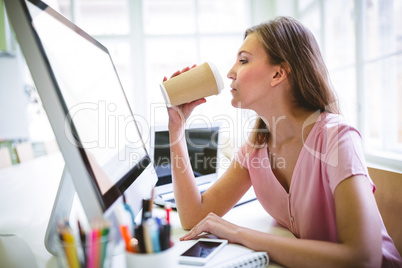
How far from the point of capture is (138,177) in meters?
0.77

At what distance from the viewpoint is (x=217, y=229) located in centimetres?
78

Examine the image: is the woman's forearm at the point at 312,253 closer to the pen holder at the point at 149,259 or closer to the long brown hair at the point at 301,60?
the pen holder at the point at 149,259

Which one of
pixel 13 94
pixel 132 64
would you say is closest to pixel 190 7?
pixel 132 64

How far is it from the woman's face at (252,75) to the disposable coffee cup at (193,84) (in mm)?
143

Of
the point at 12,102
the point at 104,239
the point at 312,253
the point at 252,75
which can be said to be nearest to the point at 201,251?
the point at 312,253

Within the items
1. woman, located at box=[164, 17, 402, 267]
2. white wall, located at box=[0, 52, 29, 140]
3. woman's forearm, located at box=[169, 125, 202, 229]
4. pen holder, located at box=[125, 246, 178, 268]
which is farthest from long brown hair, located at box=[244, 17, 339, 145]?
white wall, located at box=[0, 52, 29, 140]

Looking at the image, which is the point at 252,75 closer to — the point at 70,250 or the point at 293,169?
the point at 293,169

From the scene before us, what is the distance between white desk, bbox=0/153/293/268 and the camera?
79 centimetres

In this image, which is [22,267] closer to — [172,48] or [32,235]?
[32,235]

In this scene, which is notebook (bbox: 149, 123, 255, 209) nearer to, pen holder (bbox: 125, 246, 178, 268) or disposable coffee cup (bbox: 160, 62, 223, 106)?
disposable coffee cup (bbox: 160, 62, 223, 106)

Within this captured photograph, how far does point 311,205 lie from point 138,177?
0.50m

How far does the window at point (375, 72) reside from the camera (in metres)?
2.30

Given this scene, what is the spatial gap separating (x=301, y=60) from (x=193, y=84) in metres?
0.37

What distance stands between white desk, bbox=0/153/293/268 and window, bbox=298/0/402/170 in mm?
1495
